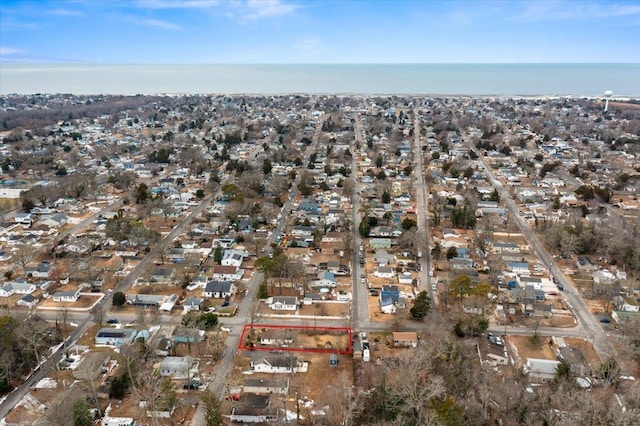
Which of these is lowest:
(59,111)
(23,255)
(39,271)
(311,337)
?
(311,337)

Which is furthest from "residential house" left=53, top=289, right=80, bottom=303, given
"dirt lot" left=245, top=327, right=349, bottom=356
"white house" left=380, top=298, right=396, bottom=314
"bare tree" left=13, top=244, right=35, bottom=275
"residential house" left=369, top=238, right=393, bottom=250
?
"residential house" left=369, top=238, right=393, bottom=250

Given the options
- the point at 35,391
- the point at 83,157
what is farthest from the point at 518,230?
the point at 83,157

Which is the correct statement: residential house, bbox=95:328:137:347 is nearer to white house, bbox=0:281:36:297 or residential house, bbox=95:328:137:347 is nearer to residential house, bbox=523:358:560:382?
white house, bbox=0:281:36:297

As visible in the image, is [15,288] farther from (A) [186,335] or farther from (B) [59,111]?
(B) [59,111]

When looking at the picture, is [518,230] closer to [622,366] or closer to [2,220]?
[622,366]

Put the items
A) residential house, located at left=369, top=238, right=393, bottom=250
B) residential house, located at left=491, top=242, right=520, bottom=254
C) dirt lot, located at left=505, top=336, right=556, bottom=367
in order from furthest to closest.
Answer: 1. residential house, located at left=369, top=238, right=393, bottom=250
2. residential house, located at left=491, top=242, right=520, bottom=254
3. dirt lot, located at left=505, top=336, right=556, bottom=367

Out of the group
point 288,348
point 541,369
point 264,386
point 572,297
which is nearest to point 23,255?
point 288,348

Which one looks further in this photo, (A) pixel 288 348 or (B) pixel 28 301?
(B) pixel 28 301
